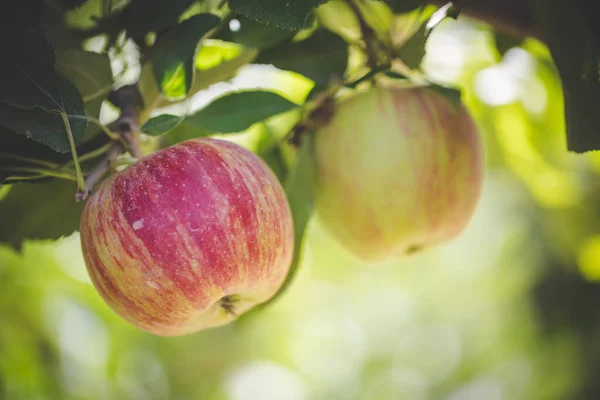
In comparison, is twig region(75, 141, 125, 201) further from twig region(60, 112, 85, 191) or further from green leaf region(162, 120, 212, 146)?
green leaf region(162, 120, 212, 146)

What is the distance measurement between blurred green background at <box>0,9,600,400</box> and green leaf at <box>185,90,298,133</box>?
0.37 ft

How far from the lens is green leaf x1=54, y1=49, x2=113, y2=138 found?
61cm

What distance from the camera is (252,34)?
67 cm

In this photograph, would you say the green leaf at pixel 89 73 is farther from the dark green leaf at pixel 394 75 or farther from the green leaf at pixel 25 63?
the dark green leaf at pixel 394 75

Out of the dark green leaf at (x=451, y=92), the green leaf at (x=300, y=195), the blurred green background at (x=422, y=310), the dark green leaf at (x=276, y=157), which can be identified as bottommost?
the blurred green background at (x=422, y=310)

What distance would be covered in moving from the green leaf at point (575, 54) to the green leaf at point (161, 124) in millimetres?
371

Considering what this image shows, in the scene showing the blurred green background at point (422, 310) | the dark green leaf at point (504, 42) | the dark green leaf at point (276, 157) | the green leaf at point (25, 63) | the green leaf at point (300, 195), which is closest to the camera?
the green leaf at point (25, 63)

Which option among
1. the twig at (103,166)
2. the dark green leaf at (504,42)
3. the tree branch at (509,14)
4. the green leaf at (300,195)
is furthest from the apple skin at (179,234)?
the dark green leaf at (504,42)

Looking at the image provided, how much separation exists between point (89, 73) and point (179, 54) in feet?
0.36

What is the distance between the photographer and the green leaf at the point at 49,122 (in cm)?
52

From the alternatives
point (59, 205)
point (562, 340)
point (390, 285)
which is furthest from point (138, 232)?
point (390, 285)

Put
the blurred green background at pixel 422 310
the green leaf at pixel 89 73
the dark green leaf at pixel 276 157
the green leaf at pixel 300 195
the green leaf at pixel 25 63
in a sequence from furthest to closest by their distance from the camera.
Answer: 1. the blurred green background at pixel 422 310
2. the dark green leaf at pixel 276 157
3. the green leaf at pixel 300 195
4. the green leaf at pixel 89 73
5. the green leaf at pixel 25 63

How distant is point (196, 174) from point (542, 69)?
83cm

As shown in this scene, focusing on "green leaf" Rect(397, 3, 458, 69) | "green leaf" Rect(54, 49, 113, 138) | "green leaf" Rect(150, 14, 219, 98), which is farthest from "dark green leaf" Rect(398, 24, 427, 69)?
"green leaf" Rect(54, 49, 113, 138)
